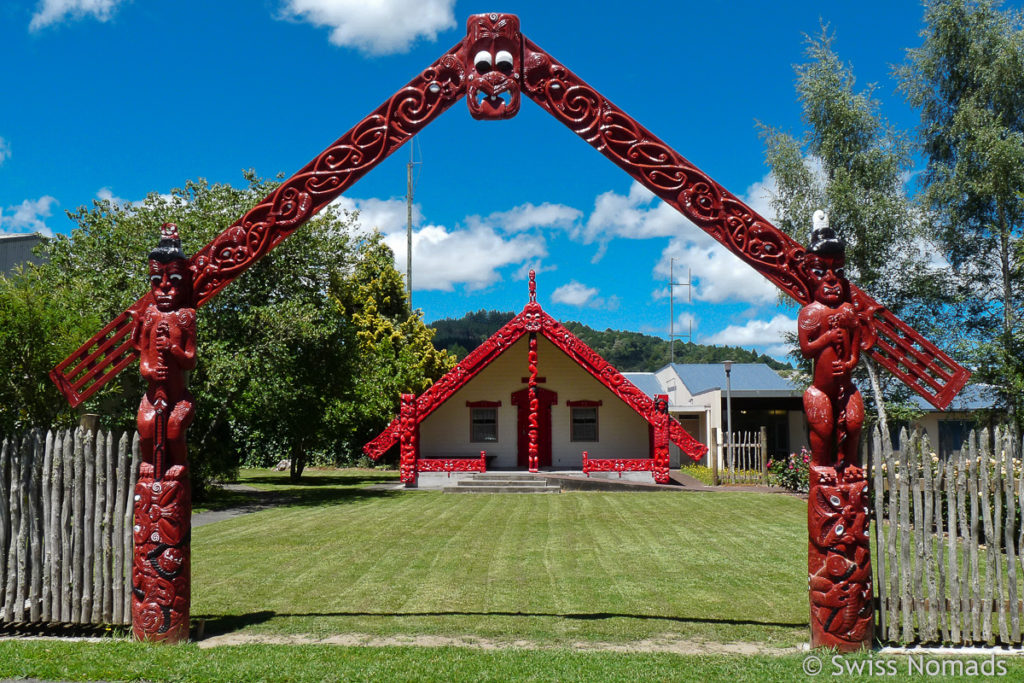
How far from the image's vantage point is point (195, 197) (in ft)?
66.5

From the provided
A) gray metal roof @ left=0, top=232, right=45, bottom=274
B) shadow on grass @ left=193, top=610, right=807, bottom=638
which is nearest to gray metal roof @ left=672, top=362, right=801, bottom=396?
shadow on grass @ left=193, top=610, right=807, bottom=638

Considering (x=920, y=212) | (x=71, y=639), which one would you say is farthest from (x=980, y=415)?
(x=71, y=639)

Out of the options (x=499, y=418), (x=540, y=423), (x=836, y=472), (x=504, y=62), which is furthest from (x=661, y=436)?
(x=504, y=62)

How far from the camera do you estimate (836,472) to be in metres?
5.89

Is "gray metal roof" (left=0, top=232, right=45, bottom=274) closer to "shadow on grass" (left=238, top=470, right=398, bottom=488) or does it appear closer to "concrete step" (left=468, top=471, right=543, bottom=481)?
"shadow on grass" (left=238, top=470, right=398, bottom=488)

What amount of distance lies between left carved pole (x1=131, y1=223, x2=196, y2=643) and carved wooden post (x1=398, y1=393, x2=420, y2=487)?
16899mm

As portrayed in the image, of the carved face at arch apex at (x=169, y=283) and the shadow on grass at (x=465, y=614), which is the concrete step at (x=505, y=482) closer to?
the shadow on grass at (x=465, y=614)

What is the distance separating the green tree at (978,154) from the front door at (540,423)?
13071 millimetres

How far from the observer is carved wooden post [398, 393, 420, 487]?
23109 mm

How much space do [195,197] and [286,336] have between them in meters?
4.87

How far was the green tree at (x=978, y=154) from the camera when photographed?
18656mm

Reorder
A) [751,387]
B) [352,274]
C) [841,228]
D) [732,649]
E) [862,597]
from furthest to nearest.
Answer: [352,274], [751,387], [841,228], [732,649], [862,597]

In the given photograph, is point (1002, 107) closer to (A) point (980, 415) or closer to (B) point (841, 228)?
(B) point (841, 228)

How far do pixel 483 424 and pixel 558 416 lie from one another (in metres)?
2.74
